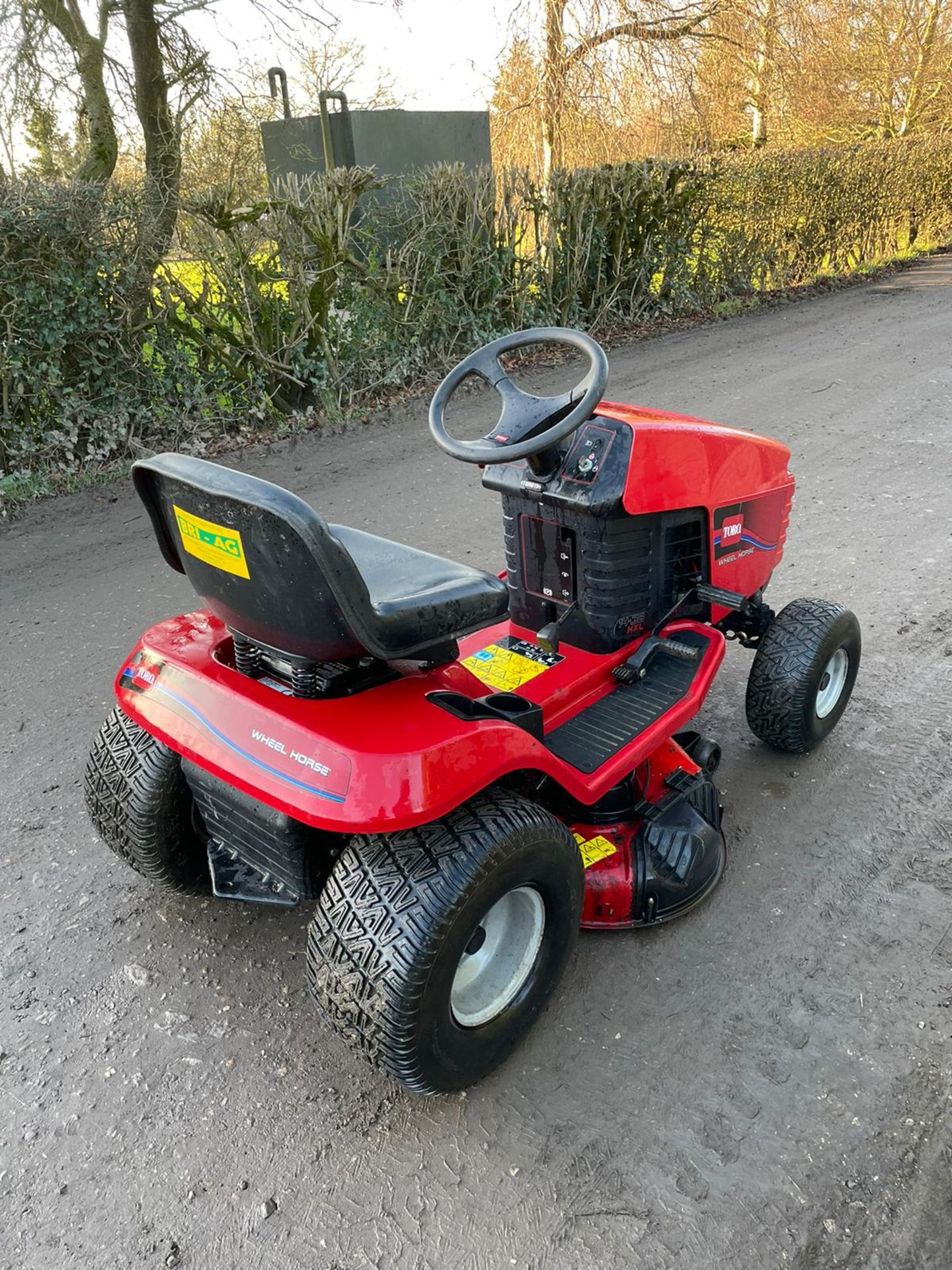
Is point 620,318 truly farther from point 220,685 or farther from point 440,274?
point 220,685

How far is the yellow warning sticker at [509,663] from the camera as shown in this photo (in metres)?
2.73

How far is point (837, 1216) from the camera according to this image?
5.92 ft

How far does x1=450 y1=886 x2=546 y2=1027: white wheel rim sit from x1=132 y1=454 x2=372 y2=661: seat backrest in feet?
2.43

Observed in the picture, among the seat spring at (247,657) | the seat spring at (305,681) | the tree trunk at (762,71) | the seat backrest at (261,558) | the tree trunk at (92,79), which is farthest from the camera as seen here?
the tree trunk at (762,71)

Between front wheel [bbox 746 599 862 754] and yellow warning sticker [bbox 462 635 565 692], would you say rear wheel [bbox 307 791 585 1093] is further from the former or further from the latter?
front wheel [bbox 746 599 862 754]

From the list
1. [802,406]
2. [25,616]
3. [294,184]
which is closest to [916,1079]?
[25,616]

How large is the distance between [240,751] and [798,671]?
6.14ft

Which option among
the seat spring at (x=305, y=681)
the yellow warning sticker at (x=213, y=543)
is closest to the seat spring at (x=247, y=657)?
the seat spring at (x=305, y=681)

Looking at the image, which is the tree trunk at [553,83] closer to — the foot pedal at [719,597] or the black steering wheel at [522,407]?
the black steering wheel at [522,407]

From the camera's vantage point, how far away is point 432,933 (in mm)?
1848

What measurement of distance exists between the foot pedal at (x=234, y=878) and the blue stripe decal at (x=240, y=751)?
39 centimetres

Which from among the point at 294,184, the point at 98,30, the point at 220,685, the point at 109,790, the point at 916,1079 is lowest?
the point at 916,1079

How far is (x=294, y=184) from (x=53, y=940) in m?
6.09

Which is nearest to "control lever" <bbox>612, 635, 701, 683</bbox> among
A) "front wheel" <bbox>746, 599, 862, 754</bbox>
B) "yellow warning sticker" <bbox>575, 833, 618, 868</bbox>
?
"front wheel" <bbox>746, 599, 862, 754</bbox>
